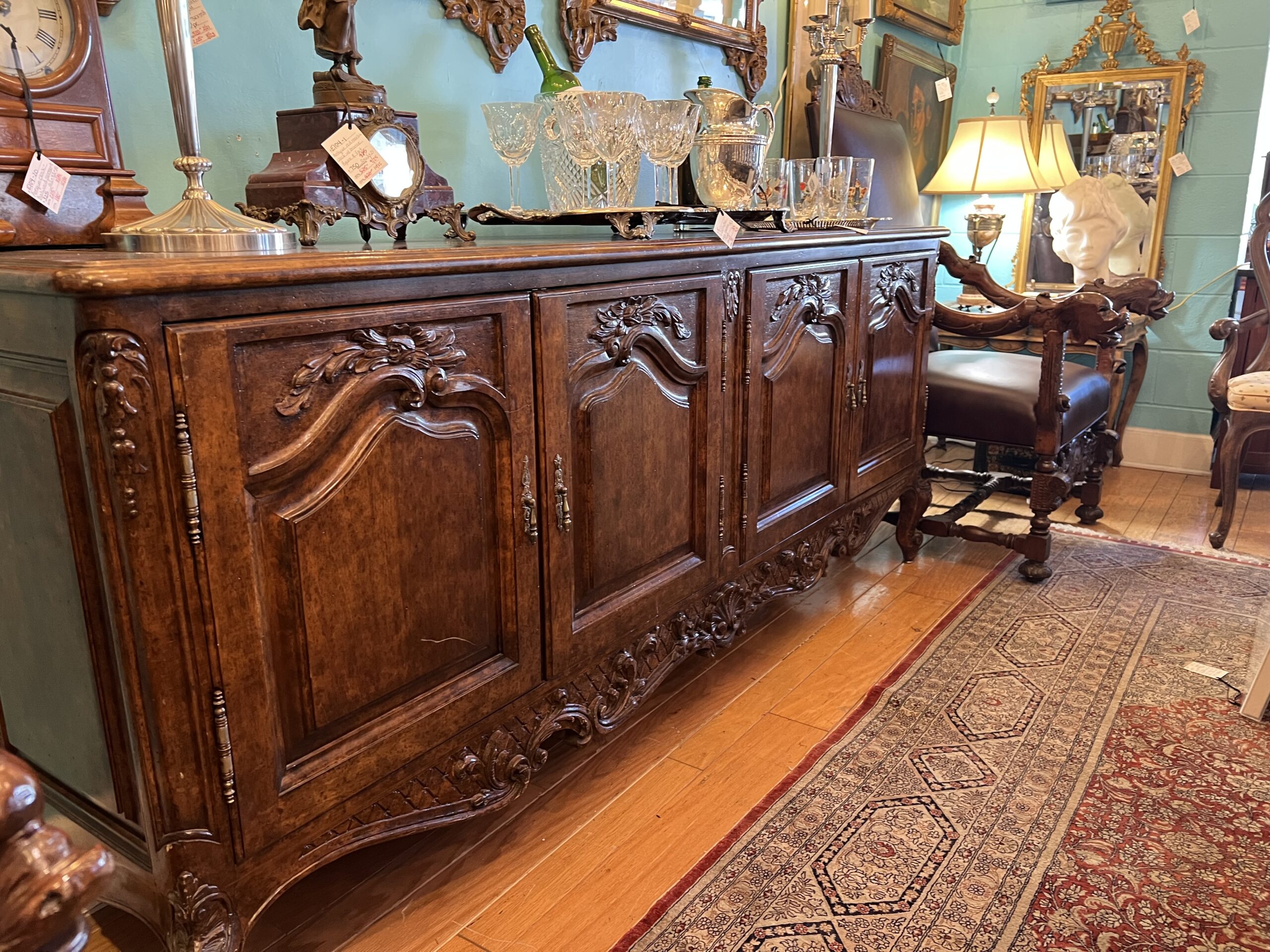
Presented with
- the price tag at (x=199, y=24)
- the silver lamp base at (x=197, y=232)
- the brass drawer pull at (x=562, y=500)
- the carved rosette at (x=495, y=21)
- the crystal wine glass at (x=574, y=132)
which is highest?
the carved rosette at (x=495, y=21)

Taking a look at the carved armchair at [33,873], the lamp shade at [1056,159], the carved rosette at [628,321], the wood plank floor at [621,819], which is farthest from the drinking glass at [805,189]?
the carved armchair at [33,873]

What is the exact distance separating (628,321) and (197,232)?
67 centimetres

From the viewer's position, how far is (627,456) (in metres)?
1.62

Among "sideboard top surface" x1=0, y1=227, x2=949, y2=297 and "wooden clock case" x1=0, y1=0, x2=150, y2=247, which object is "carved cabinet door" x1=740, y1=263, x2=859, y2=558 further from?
"wooden clock case" x1=0, y1=0, x2=150, y2=247

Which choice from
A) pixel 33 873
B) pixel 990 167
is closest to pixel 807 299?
pixel 33 873

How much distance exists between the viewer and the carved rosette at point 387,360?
42.7 inches

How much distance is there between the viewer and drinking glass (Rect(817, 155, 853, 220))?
7.54 feet

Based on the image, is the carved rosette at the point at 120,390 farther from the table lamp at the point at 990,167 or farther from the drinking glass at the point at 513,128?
the table lamp at the point at 990,167

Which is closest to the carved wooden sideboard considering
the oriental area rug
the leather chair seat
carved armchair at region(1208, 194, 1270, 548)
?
the oriental area rug

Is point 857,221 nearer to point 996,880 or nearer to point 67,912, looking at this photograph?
point 996,880

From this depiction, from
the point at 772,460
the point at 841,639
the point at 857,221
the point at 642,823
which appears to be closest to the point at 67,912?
the point at 642,823

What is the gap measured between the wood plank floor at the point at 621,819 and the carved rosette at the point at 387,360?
82 centimetres

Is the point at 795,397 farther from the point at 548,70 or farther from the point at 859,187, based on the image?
the point at 548,70

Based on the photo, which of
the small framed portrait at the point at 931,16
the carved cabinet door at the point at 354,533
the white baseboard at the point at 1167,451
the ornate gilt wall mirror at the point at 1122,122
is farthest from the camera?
the white baseboard at the point at 1167,451
